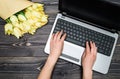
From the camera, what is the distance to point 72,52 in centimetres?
110

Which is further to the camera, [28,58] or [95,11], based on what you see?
[28,58]

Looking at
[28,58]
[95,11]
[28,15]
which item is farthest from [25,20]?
[95,11]

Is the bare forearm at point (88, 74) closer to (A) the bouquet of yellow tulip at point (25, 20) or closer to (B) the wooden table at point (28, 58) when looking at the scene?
(B) the wooden table at point (28, 58)

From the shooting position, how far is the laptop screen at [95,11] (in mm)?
948

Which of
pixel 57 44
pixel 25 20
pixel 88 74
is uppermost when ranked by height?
pixel 25 20

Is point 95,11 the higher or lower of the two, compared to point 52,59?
higher

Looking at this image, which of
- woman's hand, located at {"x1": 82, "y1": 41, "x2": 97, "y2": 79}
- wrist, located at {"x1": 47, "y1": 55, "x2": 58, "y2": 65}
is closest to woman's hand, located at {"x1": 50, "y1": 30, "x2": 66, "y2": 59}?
wrist, located at {"x1": 47, "y1": 55, "x2": 58, "y2": 65}

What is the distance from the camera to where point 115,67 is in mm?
1104

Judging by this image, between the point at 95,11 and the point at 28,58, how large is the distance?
14.8 inches

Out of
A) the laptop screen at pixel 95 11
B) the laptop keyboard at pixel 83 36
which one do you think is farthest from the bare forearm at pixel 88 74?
the laptop screen at pixel 95 11

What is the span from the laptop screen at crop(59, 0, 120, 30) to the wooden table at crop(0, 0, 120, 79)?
0.11 meters

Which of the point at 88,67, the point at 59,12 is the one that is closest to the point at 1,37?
the point at 59,12

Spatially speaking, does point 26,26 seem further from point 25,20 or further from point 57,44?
point 57,44

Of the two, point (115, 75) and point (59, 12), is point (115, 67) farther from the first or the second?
point (59, 12)
